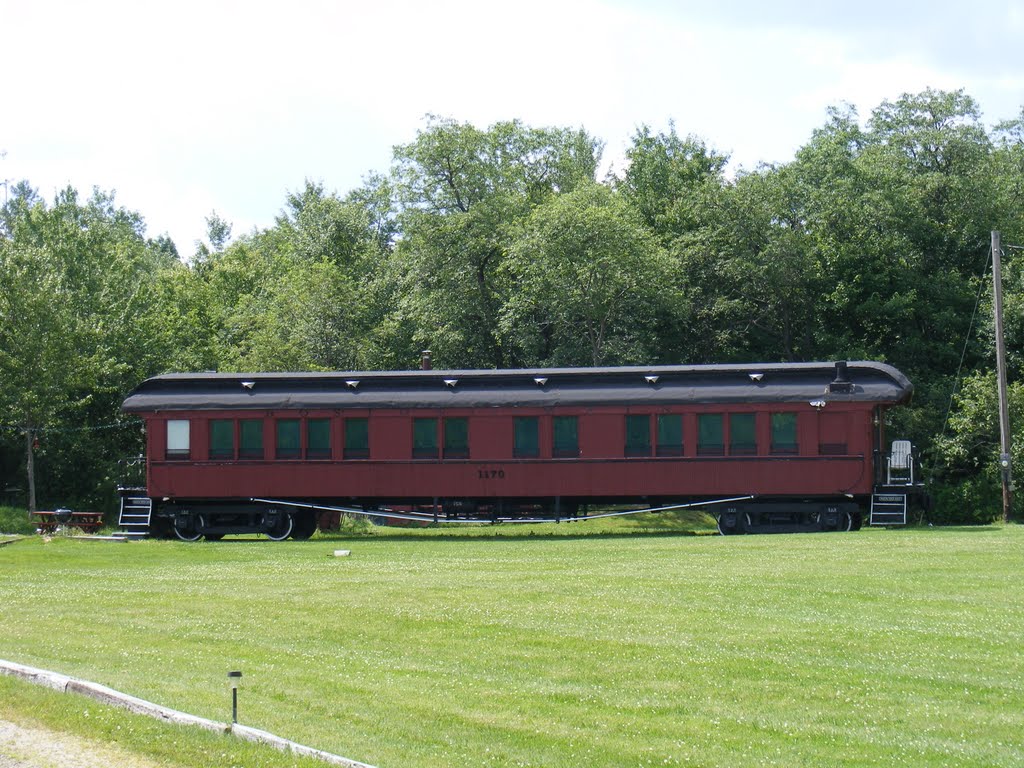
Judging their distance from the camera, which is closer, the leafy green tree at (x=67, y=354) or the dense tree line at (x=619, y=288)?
the leafy green tree at (x=67, y=354)

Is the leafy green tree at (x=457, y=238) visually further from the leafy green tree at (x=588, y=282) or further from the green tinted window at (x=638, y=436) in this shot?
the green tinted window at (x=638, y=436)

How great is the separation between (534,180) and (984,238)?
20.2 m

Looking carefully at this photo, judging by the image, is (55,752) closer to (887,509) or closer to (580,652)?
(580,652)

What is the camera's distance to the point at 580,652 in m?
12.1

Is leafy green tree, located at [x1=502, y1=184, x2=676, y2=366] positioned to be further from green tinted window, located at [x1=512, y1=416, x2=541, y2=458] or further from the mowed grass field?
the mowed grass field

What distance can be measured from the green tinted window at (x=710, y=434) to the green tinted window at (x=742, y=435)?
0.25 m

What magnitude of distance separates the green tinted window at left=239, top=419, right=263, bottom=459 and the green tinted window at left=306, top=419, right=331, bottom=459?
1.16 m

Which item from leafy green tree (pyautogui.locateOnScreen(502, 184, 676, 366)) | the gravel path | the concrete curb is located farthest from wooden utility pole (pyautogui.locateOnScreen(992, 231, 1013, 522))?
the gravel path

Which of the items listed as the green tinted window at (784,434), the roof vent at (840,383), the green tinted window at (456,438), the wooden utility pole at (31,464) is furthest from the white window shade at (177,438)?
the roof vent at (840,383)

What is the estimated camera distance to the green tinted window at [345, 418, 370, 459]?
1185 inches

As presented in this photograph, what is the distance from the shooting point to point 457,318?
4841 centimetres

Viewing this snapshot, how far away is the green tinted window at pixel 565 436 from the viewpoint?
2942 centimetres

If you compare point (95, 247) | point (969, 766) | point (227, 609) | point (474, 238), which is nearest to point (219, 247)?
point (95, 247)

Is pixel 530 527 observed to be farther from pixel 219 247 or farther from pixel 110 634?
pixel 219 247
